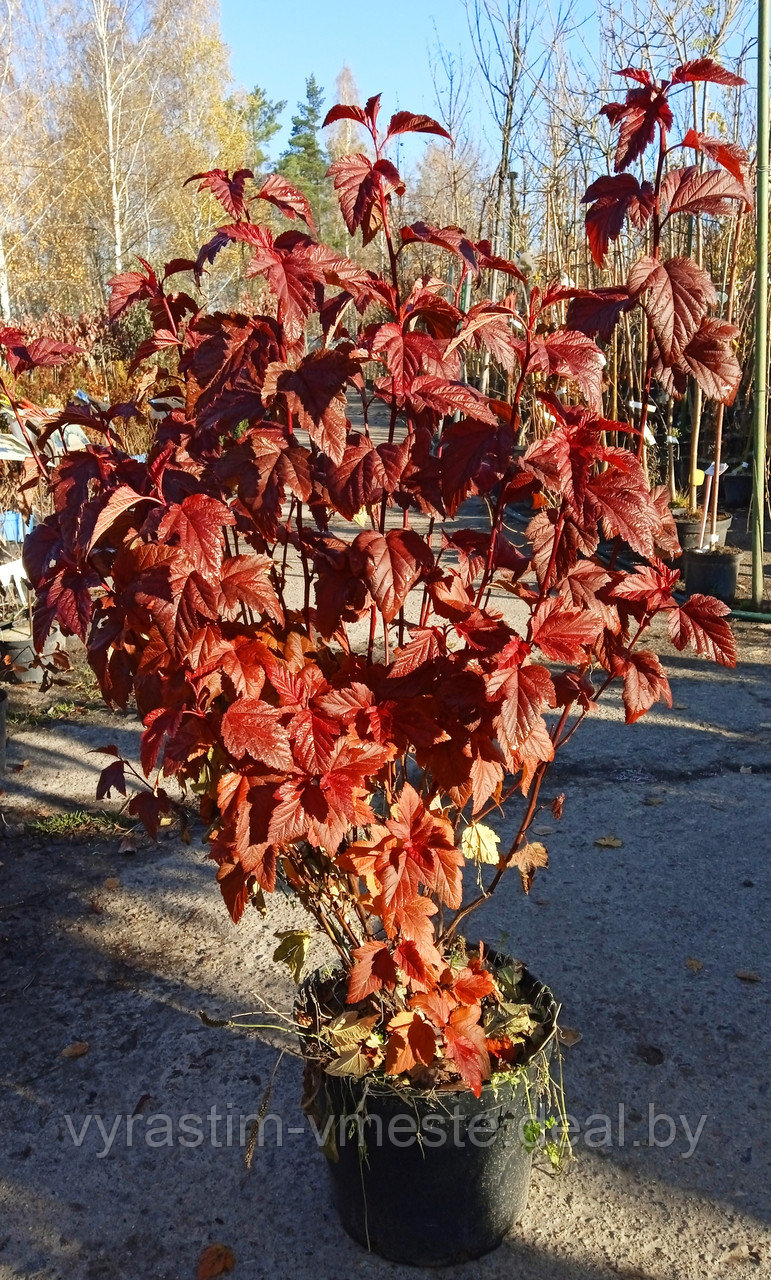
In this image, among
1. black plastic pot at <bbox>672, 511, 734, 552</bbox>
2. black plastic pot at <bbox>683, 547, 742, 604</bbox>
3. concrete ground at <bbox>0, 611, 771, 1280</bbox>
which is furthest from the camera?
black plastic pot at <bbox>672, 511, 734, 552</bbox>

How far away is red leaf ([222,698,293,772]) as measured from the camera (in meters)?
1.51

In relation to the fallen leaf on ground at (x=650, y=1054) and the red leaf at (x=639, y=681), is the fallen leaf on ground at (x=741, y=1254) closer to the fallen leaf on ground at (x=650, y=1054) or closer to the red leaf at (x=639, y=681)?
the fallen leaf on ground at (x=650, y=1054)

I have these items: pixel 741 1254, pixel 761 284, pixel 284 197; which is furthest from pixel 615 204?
pixel 761 284

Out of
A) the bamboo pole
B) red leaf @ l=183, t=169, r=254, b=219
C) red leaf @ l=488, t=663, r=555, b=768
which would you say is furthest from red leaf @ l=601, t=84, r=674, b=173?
the bamboo pole

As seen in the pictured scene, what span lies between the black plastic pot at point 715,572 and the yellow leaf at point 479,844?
482 centimetres

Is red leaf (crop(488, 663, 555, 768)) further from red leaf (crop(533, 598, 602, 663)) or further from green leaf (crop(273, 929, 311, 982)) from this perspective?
green leaf (crop(273, 929, 311, 982))

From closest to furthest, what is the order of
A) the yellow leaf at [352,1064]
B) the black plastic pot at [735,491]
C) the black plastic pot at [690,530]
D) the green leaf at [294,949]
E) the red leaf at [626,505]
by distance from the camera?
the red leaf at [626,505] → the yellow leaf at [352,1064] → the green leaf at [294,949] → the black plastic pot at [690,530] → the black plastic pot at [735,491]

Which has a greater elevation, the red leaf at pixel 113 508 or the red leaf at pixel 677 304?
the red leaf at pixel 677 304

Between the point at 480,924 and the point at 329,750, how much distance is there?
6.21ft

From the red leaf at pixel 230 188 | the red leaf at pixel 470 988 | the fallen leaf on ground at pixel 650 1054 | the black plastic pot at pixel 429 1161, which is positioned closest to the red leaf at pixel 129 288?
the red leaf at pixel 230 188

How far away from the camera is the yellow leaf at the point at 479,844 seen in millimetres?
2049

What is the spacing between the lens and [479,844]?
2.08 meters

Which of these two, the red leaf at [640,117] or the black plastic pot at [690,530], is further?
the black plastic pot at [690,530]

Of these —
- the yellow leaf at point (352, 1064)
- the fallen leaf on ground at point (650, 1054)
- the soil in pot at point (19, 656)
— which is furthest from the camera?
the soil in pot at point (19, 656)
